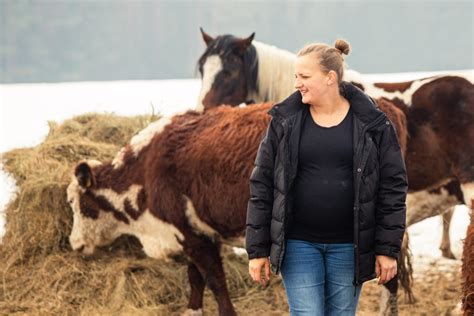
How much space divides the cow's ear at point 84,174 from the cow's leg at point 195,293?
106 cm

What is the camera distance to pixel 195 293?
231 inches

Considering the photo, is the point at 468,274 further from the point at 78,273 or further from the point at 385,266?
the point at 78,273

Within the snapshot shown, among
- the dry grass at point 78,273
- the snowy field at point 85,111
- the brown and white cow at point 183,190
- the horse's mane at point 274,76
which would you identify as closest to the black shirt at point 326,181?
the snowy field at point 85,111

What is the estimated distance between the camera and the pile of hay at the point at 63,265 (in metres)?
5.95

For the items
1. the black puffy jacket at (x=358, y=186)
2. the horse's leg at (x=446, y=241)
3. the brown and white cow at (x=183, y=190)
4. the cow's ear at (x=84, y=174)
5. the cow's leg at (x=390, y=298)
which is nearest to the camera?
the black puffy jacket at (x=358, y=186)

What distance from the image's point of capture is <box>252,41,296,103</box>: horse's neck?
707 centimetres

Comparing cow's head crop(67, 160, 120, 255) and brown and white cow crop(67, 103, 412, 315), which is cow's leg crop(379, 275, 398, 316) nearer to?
brown and white cow crop(67, 103, 412, 315)

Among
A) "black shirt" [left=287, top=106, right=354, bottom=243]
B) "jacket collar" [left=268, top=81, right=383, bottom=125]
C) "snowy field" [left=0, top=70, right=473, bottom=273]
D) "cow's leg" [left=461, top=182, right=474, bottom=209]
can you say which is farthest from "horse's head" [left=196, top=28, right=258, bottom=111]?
"black shirt" [left=287, top=106, right=354, bottom=243]

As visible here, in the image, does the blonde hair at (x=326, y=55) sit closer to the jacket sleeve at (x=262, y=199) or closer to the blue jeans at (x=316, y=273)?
the jacket sleeve at (x=262, y=199)

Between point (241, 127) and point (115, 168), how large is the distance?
1211mm

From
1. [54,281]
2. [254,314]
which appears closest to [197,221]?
[254,314]

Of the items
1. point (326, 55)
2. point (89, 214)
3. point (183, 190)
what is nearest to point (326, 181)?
point (326, 55)

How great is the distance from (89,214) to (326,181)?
334 cm

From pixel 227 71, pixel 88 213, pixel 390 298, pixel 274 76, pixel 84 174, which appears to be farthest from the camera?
pixel 274 76
